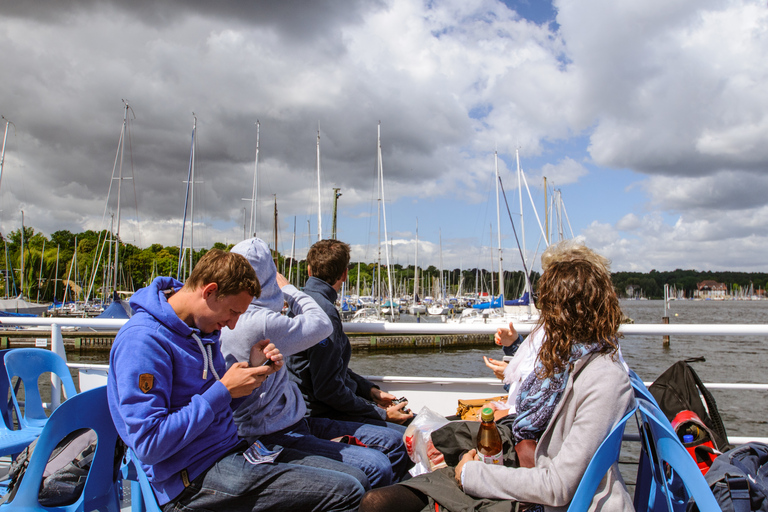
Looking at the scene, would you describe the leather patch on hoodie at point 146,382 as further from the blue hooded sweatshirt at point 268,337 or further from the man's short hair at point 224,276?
the blue hooded sweatshirt at point 268,337

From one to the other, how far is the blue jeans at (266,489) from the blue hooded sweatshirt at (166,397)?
0.14 feet

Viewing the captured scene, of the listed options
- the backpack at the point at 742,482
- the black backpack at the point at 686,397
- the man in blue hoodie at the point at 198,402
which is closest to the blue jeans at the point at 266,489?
the man in blue hoodie at the point at 198,402

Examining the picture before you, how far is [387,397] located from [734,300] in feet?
770

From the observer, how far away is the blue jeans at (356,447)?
91.7 inches

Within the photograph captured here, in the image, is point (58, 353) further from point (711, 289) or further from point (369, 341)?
point (711, 289)

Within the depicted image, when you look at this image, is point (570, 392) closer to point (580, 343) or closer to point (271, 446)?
point (580, 343)

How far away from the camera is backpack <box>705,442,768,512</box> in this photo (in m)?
1.73

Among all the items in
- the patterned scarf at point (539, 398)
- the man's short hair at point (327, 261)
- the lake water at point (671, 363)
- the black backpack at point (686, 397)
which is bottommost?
the lake water at point (671, 363)

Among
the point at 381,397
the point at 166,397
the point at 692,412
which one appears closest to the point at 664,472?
the point at 692,412

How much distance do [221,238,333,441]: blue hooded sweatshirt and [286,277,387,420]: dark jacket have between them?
0.27 metres

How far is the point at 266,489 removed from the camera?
1.88 meters

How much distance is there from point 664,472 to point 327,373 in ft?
5.65

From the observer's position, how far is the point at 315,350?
2.78 metres

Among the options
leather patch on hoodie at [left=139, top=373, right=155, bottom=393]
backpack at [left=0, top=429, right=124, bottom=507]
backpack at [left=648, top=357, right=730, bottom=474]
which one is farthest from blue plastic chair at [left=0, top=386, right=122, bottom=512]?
backpack at [left=648, top=357, right=730, bottom=474]
